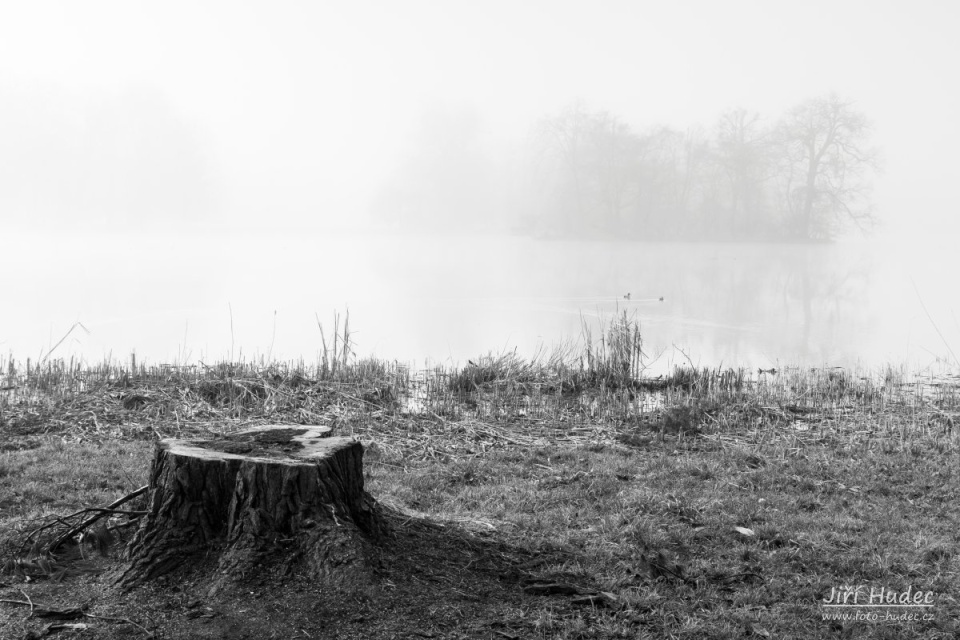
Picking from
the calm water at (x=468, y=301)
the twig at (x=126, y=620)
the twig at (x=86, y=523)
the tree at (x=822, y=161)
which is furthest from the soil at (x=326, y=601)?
the tree at (x=822, y=161)

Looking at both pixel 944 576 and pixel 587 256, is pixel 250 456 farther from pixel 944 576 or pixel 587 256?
pixel 587 256

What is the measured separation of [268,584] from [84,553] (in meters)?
A: 1.16

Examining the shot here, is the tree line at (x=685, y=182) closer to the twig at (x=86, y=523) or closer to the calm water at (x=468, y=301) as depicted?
the calm water at (x=468, y=301)

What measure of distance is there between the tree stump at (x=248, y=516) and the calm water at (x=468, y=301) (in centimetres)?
756

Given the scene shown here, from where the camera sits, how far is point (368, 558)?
350 centimetres

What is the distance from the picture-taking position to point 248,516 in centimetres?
351

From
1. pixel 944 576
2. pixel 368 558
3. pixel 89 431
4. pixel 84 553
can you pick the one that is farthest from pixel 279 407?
pixel 944 576

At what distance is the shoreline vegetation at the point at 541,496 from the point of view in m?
3.36

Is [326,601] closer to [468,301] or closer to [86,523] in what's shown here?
[86,523]

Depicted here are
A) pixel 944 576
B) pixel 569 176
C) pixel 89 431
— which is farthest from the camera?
pixel 569 176

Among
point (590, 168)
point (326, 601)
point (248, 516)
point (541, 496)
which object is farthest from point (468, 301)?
point (590, 168)

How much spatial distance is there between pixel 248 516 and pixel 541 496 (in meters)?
2.37

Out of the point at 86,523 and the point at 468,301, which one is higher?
the point at 468,301

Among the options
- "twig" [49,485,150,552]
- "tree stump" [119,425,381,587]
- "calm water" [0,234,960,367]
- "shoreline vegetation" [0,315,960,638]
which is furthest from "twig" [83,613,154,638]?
"calm water" [0,234,960,367]
